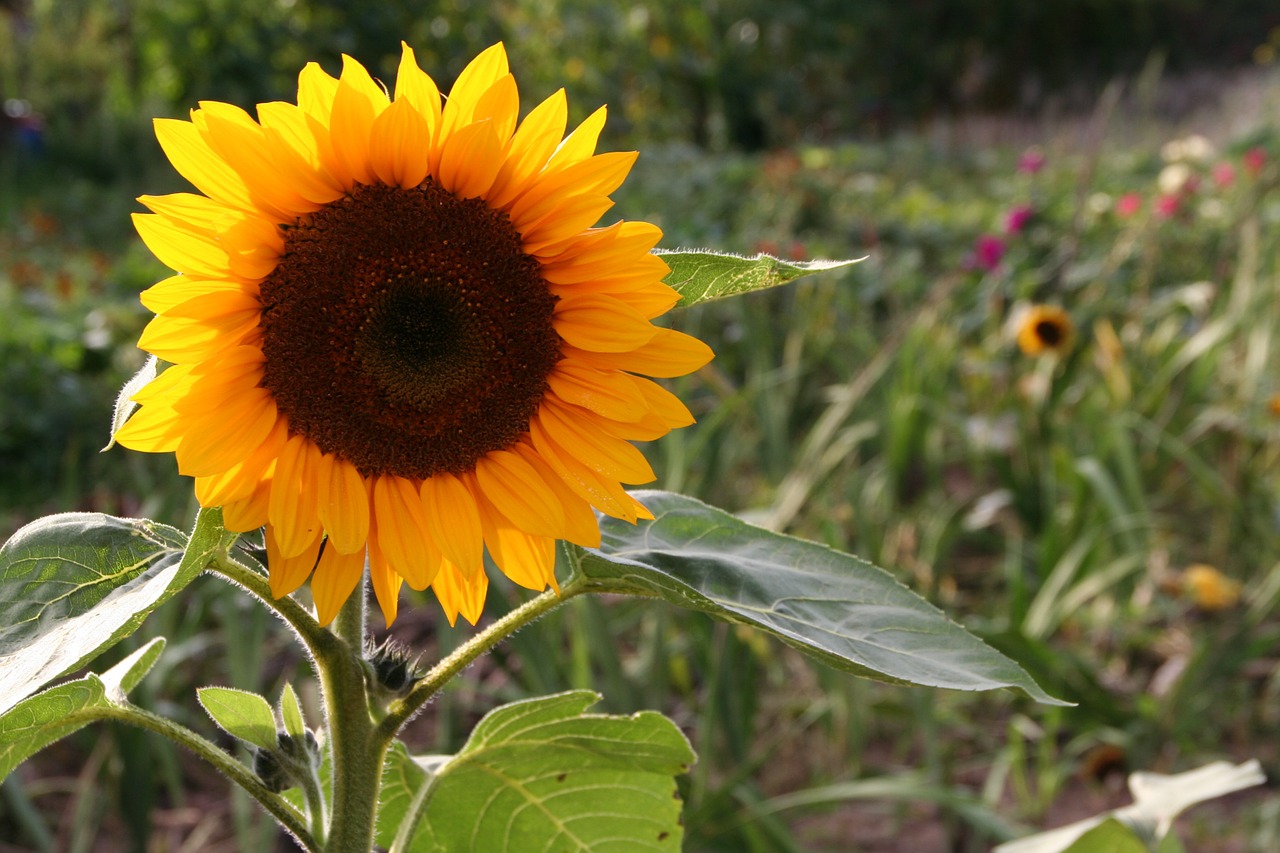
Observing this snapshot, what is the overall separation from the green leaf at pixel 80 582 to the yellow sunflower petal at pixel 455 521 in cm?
13

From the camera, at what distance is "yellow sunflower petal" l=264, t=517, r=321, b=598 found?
65 cm

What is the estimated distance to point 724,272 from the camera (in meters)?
0.68

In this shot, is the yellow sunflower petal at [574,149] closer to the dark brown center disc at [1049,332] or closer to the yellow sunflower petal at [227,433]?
the yellow sunflower petal at [227,433]

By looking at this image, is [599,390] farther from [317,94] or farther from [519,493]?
[317,94]

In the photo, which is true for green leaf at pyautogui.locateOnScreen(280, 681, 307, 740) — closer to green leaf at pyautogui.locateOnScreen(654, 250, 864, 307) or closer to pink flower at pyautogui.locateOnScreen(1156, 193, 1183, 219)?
green leaf at pyautogui.locateOnScreen(654, 250, 864, 307)

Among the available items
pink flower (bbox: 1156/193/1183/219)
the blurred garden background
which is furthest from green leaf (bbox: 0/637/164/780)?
pink flower (bbox: 1156/193/1183/219)

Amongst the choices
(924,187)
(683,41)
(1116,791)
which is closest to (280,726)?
(1116,791)

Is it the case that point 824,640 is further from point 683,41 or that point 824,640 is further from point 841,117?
point 841,117

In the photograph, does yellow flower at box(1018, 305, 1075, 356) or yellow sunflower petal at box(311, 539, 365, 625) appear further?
yellow flower at box(1018, 305, 1075, 356)

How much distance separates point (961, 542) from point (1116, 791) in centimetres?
88

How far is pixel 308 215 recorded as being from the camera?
73 centimetres

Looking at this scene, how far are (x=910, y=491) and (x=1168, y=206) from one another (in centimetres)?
138

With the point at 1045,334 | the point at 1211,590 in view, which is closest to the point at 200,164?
the point at 1211,590

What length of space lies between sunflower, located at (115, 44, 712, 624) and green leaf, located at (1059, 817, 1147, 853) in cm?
51
